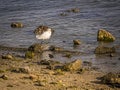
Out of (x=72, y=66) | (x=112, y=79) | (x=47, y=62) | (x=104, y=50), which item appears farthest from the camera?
(x=104, y=50)

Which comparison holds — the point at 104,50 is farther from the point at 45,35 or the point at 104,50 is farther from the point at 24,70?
the point at 24,70

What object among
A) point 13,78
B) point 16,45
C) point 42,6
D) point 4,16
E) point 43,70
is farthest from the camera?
point 42,6

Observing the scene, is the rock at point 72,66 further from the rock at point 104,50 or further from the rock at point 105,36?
the rock at point 105,36

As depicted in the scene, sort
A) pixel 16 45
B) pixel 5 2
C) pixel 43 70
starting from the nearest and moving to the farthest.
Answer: pixel 43 70 < pixel 16 45 < pixel 5 2

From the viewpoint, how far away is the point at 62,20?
3584cm

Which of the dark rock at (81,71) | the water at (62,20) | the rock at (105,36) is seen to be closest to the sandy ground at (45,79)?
the dark rock at (81,71)

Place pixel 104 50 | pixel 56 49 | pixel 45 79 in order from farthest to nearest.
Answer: pixel 56 49 → pixel 104 50 → pixel 45 79

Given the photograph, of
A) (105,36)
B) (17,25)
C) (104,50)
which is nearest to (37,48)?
(104,50)

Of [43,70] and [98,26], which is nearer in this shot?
[43,70]

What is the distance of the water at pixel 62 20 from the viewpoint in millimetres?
27578

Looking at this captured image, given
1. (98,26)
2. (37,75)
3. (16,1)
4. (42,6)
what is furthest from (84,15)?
(37,75)

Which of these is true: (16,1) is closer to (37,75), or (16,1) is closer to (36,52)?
(36,52)

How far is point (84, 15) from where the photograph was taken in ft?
122

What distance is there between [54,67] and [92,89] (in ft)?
13.9
